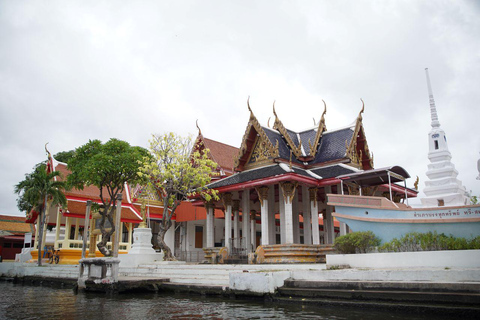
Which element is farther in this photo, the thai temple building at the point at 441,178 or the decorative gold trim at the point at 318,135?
the decorative gold trim at the point at 318,135

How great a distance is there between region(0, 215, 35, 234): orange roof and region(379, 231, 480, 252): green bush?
34.4 metres

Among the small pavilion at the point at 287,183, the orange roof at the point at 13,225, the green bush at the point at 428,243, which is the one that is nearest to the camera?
the green bush at the point at 428,243

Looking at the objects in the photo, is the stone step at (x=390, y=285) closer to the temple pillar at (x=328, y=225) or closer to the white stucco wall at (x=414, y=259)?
the white stucco wall at (x=414, y=259)

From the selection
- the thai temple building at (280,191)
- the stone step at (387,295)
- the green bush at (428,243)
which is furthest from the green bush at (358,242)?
the thai temple building at (280,191)

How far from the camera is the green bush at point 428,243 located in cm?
927

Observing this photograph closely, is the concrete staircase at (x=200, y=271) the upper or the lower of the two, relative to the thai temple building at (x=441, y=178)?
lower

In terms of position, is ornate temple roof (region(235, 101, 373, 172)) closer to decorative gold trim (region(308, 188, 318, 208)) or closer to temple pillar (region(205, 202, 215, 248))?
decorative gold trim (region(308, 188, 318, 208))

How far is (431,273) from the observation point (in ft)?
24.8

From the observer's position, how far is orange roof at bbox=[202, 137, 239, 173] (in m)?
29.7

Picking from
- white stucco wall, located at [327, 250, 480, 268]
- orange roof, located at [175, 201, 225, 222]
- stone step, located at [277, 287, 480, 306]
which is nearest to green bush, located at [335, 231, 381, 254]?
white stucco wall, located at [327, 250, 480, 268]

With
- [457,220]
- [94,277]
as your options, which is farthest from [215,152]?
[457,220]

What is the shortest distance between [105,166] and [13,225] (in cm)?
2516

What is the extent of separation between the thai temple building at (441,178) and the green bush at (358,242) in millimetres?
3139

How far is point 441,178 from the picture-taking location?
13109 millimetres
